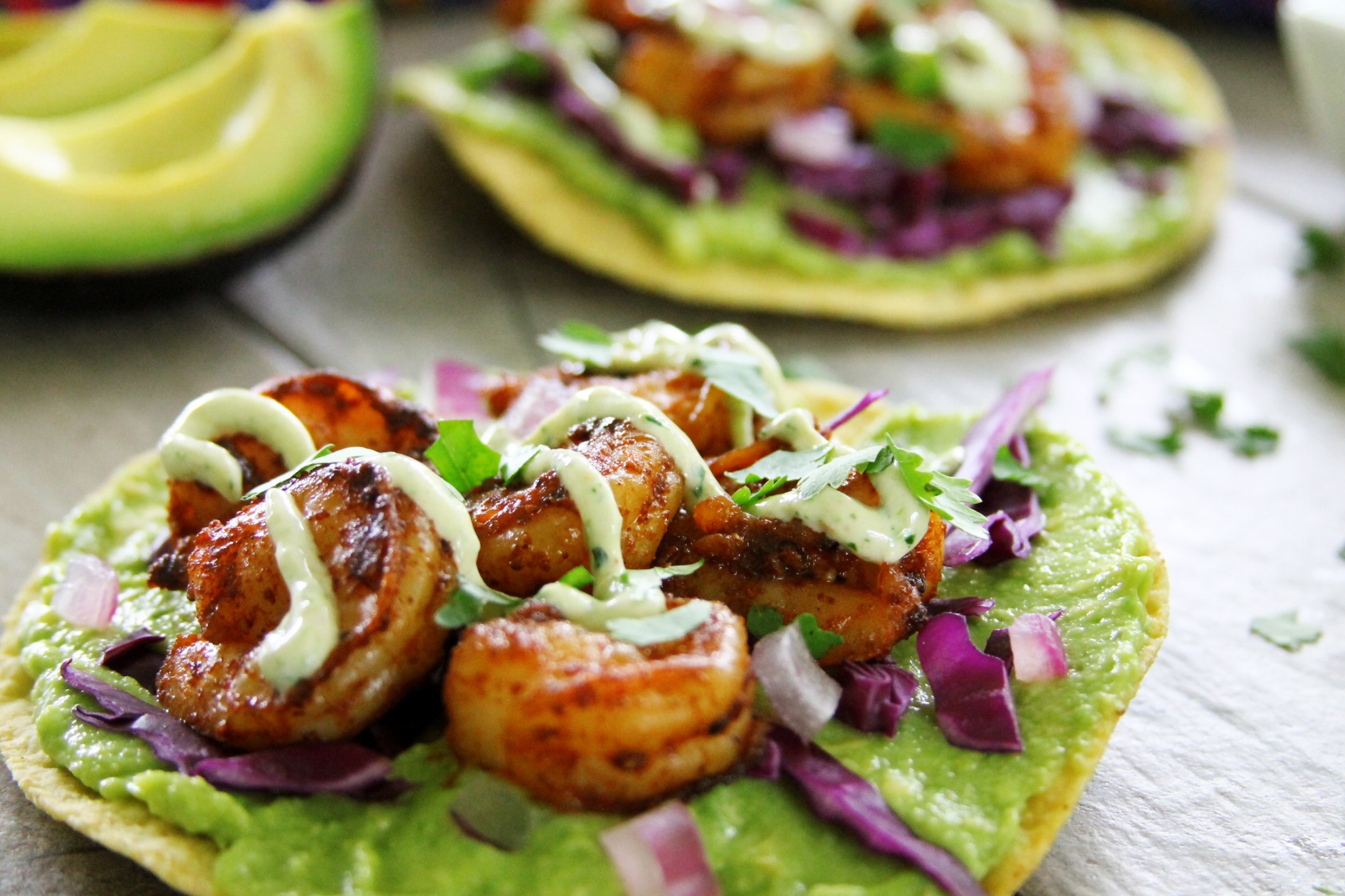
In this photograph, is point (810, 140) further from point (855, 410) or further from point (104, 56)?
point (104, 56)

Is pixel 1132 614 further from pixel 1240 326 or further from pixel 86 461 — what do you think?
pixel 86 461

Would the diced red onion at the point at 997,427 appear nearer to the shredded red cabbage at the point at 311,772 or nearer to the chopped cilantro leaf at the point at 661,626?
the chopped cilantro leaf at the point at 661,626

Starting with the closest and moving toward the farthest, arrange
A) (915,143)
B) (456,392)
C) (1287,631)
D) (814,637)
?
1. (814,637)
2. (1287,631)
3. (456,392)
4. (915,143)

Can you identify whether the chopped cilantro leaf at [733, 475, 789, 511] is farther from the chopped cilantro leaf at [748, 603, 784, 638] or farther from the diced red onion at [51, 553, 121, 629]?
the diced red onion at [51, 553, 121, 629]

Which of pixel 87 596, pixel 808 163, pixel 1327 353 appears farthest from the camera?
pixel 808 163

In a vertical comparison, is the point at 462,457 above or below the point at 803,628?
above

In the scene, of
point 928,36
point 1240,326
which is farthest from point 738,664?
point 928,36

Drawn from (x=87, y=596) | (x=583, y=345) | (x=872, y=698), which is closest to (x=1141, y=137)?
(x=583, y=345)

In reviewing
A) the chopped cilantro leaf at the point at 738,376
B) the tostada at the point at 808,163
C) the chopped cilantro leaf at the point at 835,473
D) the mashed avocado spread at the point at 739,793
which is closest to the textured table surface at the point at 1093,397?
the tostada at the point at 808,163
